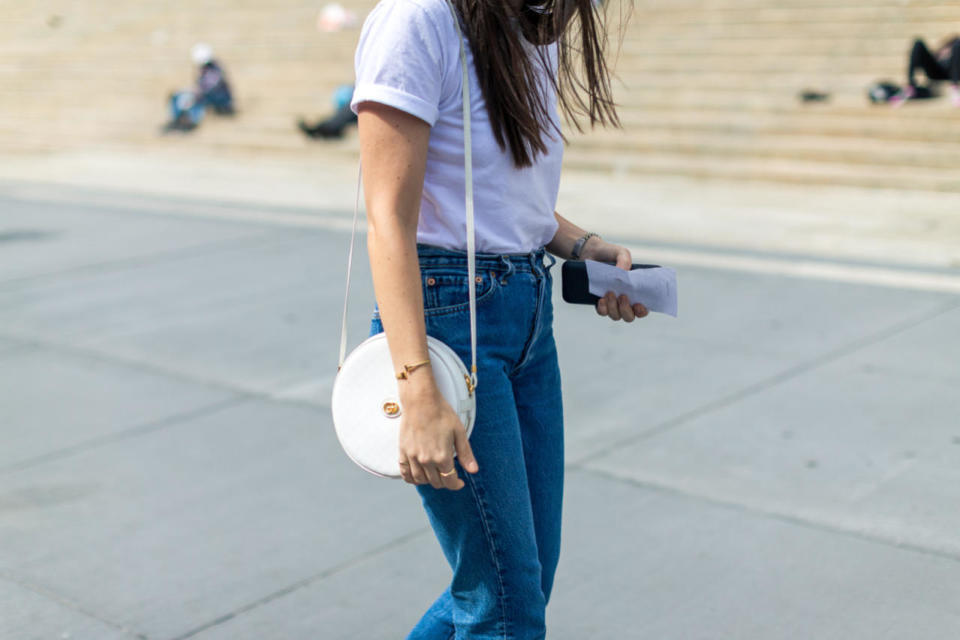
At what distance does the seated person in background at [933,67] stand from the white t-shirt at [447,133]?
32.0 feet

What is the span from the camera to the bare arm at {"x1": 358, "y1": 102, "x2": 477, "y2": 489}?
5.45 feet

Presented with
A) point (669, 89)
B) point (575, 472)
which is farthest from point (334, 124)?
point (575, 472)

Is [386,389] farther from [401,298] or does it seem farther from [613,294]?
[613,294]

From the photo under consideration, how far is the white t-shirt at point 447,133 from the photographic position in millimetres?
1656

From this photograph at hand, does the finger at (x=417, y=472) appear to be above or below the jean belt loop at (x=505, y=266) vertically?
below

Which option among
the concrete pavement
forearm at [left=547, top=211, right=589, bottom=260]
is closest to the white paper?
forearm at [left=547, top=211, right=589, bottom=260]

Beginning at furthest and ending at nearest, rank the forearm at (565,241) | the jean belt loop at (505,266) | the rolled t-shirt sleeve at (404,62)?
the forearm at (565,241), the jean belt loop at (505,266), the rolled t-shirt sleeve at (404,62)

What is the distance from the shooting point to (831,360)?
16.6 feet

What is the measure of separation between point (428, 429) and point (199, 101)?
52.0ft

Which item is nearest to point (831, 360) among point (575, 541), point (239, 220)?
point (575, 541)

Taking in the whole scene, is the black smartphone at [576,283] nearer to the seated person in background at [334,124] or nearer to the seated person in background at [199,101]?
the seated person in background at [334,124]

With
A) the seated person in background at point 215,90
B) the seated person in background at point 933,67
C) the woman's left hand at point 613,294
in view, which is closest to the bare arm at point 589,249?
the woman's left hand at point 613,294

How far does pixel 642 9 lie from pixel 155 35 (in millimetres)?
10746

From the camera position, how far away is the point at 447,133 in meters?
1.75
